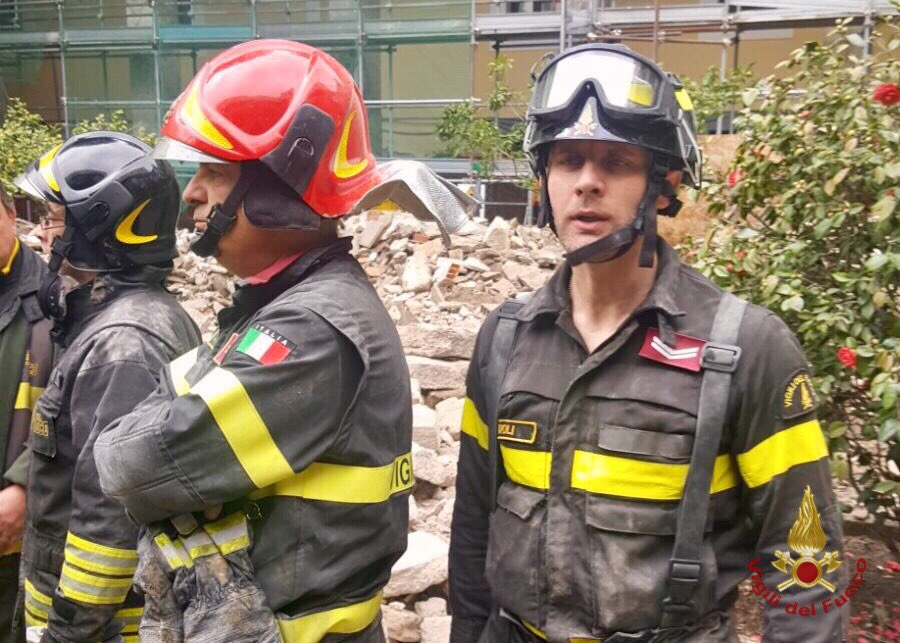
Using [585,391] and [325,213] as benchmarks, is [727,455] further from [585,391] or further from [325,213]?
[325,213]

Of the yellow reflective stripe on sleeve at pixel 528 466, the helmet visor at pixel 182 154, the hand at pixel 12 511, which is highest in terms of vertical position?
the helmet visor at pixel 182 154

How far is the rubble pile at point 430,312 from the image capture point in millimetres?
4629

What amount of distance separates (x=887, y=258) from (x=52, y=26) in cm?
2428

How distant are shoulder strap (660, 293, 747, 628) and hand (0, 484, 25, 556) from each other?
2307 millimetres

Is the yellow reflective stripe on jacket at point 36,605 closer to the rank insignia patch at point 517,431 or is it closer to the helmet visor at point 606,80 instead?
the rank insignia patch at point 517,431

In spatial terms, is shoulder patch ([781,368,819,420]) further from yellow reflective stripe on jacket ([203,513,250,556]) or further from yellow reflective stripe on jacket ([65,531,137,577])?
yellow reflective stripe on jacket ([65,531,137,577])

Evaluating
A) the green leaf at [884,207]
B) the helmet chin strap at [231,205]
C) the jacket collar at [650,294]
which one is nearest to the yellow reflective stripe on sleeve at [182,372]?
the helmet chin strap at [231,205]

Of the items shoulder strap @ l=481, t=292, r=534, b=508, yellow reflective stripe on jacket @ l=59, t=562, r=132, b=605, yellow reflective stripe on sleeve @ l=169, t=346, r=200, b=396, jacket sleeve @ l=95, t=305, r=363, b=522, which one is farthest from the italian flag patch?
yellow reflective stripe on jacket @ l=59, t=562, r=132, b=605

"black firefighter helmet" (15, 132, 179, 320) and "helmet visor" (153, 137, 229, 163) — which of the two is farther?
"black firefighter helmet" (15, 132, 179, 320)

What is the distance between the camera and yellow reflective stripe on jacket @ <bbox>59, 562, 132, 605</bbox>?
2568mm

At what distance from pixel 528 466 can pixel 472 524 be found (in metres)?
0.36

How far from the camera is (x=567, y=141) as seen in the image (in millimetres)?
2314

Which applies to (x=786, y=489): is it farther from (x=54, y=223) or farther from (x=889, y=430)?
(x=54, y=223)

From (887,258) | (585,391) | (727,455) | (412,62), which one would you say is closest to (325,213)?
(585,391)
